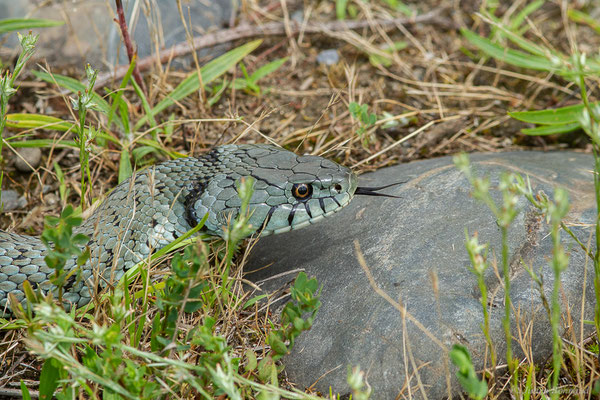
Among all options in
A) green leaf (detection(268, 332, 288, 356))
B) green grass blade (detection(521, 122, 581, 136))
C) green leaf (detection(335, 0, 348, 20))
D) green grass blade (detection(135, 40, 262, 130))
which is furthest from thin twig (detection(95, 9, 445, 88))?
green leaf (detection(268, 332, 288, 356))

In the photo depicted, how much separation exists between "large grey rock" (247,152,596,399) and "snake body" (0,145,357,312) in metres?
0.27

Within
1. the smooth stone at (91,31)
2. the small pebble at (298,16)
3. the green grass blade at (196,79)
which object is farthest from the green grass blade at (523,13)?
the smooth stone at (91,31)

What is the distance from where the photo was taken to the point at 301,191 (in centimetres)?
283

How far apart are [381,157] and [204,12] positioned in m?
2.07

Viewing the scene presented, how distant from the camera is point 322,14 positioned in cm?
501

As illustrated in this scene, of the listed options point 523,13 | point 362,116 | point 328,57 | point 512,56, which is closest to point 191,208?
point 362,116

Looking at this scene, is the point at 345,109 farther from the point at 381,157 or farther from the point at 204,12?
the point at 204,12

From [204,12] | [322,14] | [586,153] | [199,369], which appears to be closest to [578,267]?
[586,153]

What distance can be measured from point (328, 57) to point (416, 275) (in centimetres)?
247

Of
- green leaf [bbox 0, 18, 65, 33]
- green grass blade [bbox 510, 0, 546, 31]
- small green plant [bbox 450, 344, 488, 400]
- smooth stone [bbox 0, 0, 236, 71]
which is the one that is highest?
green leaf [bbox 0, 18, 65, 33]

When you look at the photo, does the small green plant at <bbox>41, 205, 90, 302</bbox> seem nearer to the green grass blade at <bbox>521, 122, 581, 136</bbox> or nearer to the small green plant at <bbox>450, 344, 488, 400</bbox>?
the small green plant at <bbox>450, 344, 488, 400</bbox>

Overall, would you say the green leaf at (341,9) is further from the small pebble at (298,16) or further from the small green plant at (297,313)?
the small green plant at (297,313)

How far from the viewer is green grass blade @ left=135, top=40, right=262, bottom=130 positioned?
148 inches

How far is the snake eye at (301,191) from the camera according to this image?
2.83 metres
